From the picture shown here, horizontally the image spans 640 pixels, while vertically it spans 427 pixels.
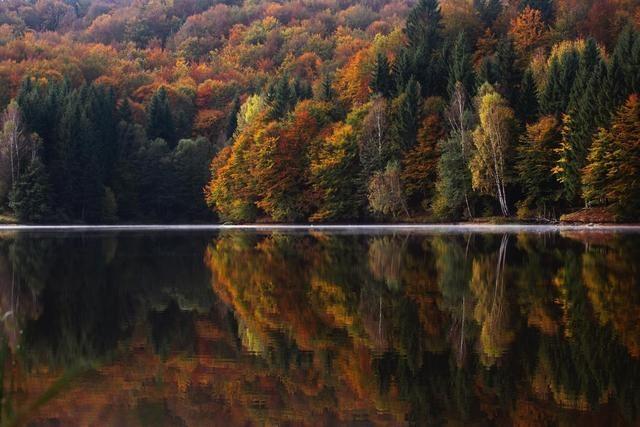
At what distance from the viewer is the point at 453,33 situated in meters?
93.3

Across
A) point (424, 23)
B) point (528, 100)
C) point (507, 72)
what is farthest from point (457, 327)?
point (424, 23)

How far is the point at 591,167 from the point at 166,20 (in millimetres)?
122484

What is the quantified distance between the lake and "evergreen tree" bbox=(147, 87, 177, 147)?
7976cm

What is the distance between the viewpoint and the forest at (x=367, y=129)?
215 ft

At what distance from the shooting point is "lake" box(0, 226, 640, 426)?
10961mm

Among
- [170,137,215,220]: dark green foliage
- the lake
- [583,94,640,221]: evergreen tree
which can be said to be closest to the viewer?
the lake

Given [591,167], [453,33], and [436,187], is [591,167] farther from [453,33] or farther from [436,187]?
[453,33]

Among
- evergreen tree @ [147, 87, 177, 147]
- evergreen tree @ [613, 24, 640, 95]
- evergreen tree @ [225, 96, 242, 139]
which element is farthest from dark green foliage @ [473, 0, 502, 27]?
evergreen tree @ [147, 87, 177, 147]

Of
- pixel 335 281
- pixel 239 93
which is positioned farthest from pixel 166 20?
pixel 335 281

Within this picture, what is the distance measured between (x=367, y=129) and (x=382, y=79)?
896 centimetres

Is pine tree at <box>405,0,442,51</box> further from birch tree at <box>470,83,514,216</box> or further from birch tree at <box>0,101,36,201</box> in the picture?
birch tree at <box>0,101,36,201</box>

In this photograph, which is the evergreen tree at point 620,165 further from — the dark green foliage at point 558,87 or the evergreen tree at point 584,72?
the dark green foliage at point 558,87

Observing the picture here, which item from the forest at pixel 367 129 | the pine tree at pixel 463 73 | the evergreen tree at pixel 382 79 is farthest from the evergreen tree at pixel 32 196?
the pine tree at pixel 463 73

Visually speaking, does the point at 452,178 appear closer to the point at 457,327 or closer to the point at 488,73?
the point at 488,73
